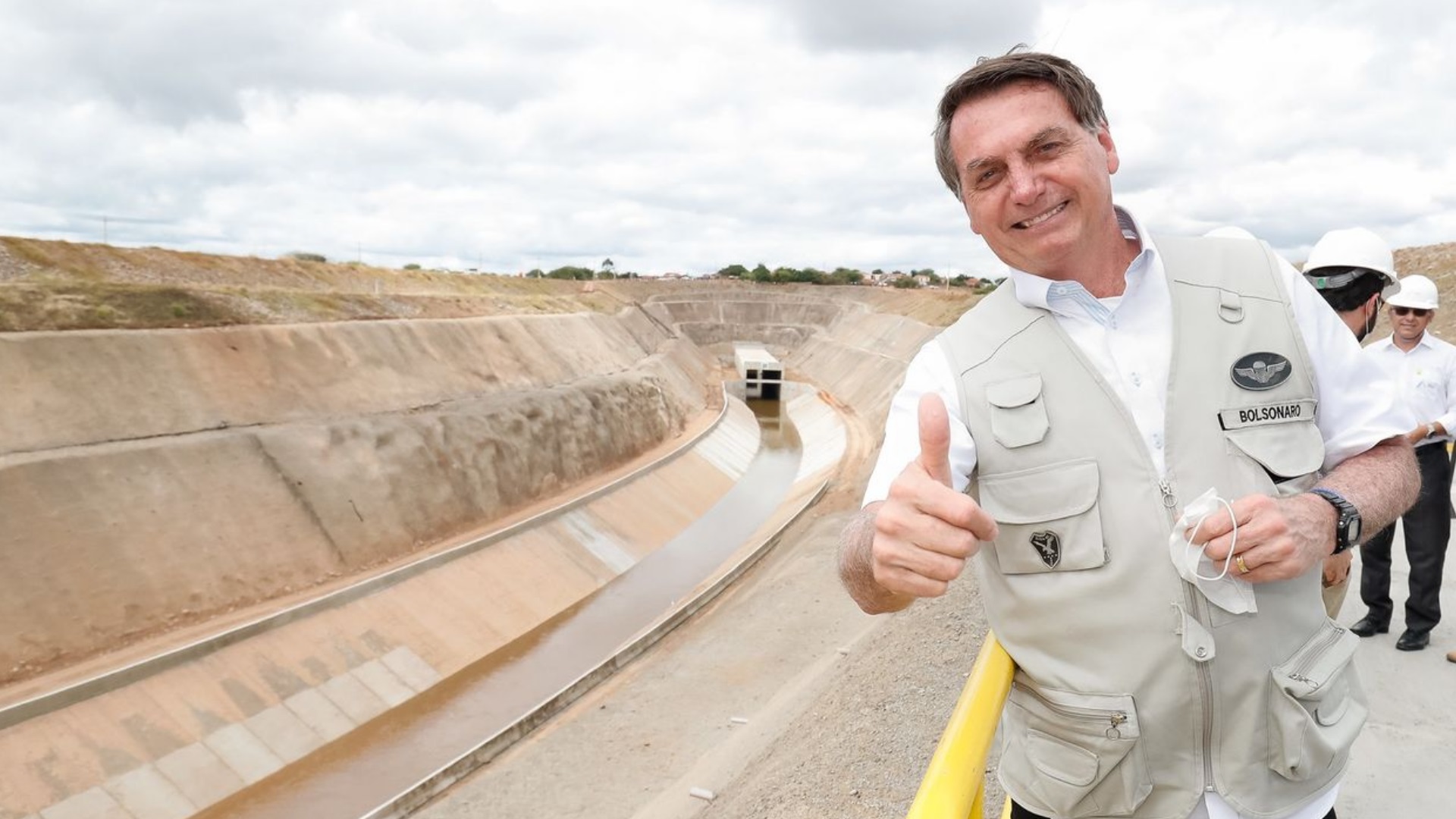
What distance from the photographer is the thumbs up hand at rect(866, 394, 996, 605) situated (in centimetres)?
212

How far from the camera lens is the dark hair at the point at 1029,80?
8.68ft

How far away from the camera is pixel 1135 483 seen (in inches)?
97.0

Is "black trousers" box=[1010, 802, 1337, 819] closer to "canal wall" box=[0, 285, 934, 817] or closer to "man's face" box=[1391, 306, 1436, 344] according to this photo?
"man's face" box=[1391, 306, 1436, 344]

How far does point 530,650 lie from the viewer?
2202 centimetres

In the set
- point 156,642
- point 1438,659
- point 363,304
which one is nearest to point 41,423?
point 156,642

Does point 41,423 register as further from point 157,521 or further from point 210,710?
point 210,710

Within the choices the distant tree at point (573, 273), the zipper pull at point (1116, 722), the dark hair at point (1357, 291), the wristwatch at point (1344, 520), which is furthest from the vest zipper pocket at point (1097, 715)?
the distant tree at point (573, 273)

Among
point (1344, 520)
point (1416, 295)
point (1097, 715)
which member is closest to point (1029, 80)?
point (1344, 520)

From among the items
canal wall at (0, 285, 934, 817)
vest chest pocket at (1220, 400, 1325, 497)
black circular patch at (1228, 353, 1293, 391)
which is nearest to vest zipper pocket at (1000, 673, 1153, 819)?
vest chest pocket at (1220, 400, 1325, 497)

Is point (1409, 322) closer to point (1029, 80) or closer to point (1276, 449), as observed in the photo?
point (1276, 449)

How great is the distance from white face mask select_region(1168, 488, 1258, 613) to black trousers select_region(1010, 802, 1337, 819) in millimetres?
930

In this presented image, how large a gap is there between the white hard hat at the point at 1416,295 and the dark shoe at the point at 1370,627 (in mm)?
2809

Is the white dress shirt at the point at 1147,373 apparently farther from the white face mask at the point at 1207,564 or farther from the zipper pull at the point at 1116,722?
the zipper pull at the point at 1116,722

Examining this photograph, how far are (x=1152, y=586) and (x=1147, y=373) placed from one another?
65 cm
